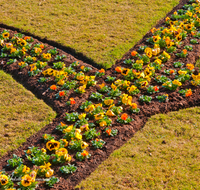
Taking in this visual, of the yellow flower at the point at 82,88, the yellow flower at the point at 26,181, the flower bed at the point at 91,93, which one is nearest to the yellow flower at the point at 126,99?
the flower bed at the point at 91,93

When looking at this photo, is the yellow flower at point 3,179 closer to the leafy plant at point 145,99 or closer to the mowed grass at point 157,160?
the mowed grass at point 157,160

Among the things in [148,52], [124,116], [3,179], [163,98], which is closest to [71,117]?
[124,116]

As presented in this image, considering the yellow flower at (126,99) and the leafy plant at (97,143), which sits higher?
the yellow flower at (126,99)

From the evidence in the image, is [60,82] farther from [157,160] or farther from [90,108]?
[157,160]

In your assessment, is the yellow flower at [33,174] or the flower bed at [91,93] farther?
the flower bed at [91,93]

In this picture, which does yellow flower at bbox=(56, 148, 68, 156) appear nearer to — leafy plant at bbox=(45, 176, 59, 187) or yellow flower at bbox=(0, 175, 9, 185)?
leafy plant at bbox=(45, 176, 59, 187)

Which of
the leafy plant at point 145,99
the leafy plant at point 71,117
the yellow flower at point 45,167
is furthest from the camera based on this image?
the leafy plant at point 145,99

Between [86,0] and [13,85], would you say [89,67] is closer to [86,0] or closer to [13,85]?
[13,85]
